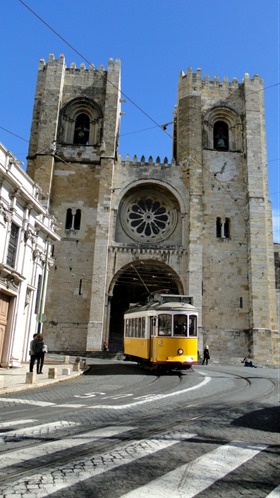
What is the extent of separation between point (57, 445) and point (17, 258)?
11.8 m

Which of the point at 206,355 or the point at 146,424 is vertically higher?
the point at 206,355

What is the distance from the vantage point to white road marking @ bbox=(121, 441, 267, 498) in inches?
122

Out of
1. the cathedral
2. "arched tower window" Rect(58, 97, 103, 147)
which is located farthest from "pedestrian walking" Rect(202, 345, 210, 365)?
"arched tower window" Rect(58, 97, 103, 147)

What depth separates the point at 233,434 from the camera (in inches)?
208

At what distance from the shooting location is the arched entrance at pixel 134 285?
27.3 m

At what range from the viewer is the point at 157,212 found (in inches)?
1156

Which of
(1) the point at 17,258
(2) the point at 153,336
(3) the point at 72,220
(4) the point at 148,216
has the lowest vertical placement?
(2) the point at 153,336

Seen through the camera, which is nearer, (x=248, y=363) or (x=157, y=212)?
(x=248, y=363)

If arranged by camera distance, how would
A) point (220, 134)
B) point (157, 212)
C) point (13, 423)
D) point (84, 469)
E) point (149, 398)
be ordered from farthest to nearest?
point (220, 134)
point (157, 212)
point (149, 398)
point (13, 423)
point (84, 469)

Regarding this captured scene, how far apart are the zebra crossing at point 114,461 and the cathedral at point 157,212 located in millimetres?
19848

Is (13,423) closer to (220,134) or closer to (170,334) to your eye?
(170,334)

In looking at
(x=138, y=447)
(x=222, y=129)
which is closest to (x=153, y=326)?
(x=138, y=447)

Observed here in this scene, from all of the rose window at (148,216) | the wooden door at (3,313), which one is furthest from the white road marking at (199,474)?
the rose window at (148,216)

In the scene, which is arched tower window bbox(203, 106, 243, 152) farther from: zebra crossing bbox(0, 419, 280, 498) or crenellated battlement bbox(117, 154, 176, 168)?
zebra crossing bbox(0, 419, 280, 498)
